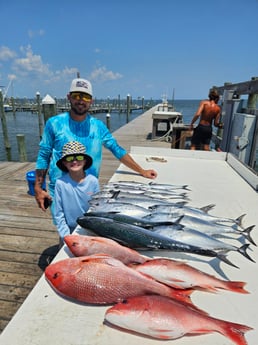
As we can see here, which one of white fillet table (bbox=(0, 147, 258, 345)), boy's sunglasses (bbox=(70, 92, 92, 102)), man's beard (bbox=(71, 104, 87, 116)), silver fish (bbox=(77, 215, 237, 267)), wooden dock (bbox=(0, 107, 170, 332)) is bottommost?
wooden dock (bbox=(0, 107, 170, 332))

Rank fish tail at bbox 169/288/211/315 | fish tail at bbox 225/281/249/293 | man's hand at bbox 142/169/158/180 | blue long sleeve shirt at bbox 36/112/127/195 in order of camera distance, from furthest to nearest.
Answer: man's hand at bbox 142/169/158/180
blue long sleeve shirt at bbox 36/112/127/195
fish tail at bbox 225/281/249/293
fish tail at bbox 169/288/211/315

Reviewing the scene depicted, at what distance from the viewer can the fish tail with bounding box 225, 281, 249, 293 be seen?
1.25 metres

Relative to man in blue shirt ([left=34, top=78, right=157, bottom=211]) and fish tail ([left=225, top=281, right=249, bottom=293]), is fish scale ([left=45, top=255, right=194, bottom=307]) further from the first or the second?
man in blue shirt ([left=34, top=78, right=157, bottom=211])

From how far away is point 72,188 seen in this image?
7.09 feet

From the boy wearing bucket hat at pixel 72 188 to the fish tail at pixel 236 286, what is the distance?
4.45 ft

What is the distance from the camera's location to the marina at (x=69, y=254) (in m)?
1.00

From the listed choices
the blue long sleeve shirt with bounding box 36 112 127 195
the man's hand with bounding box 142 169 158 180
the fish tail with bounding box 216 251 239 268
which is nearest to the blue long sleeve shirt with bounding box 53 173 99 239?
the blue long sleeve shirt with bounding box 36 112 127 195

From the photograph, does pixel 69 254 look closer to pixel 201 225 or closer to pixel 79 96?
pixel 201 225

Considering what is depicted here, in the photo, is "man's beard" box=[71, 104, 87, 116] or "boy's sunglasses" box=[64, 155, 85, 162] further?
"man's beard" box=[71, 104, 87, 116]

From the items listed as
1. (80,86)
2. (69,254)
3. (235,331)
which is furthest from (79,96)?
(235,331)

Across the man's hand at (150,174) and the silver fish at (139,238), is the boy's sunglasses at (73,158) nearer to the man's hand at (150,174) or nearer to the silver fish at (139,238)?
the silver fish at (139,238)

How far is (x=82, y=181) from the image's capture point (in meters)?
2.23

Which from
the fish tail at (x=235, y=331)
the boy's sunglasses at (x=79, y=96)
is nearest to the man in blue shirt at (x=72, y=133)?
the boy's sunglasses at (x=79, y=96)

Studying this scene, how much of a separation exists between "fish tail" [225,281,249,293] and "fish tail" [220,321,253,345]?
228 mm
